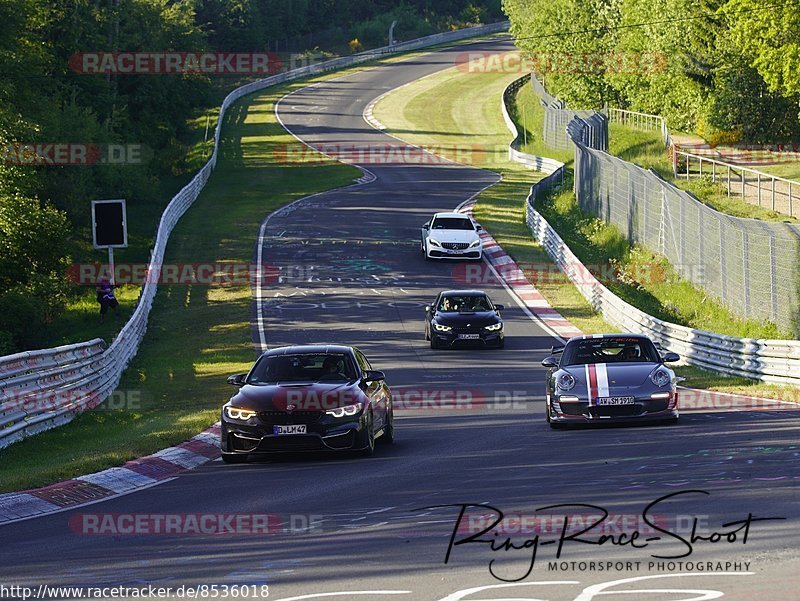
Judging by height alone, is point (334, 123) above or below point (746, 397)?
above

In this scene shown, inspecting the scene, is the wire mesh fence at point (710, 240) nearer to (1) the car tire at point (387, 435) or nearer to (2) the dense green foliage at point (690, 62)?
(1) the car tire at point (387, 435)

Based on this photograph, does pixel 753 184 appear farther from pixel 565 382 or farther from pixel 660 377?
pixel 565 382

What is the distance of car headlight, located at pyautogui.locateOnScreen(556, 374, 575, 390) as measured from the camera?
1769 centimetres

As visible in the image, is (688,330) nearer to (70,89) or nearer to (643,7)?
(70,89)

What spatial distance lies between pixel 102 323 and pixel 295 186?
3235 cm

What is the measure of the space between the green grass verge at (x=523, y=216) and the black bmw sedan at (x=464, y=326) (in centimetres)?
385

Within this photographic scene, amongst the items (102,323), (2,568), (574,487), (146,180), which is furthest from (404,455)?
(146,180)

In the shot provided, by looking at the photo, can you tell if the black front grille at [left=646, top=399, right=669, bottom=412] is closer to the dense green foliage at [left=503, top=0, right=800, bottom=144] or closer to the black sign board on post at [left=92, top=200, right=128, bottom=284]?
the black sign board on post at [left=92, top=200, right=128, bottom=284]

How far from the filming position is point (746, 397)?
68.4 ft

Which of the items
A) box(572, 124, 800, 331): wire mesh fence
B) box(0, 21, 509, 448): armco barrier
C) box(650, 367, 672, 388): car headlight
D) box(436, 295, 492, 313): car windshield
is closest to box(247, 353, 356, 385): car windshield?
box(0, 21, 509, 448): armco barrier

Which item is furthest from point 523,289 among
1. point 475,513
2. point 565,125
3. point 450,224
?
point 565,125

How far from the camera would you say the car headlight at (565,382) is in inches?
696

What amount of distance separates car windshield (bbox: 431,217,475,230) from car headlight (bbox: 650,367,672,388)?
29.6 m

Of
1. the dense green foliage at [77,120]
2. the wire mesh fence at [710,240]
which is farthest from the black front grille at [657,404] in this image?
the dense green foliage at [77,120]
